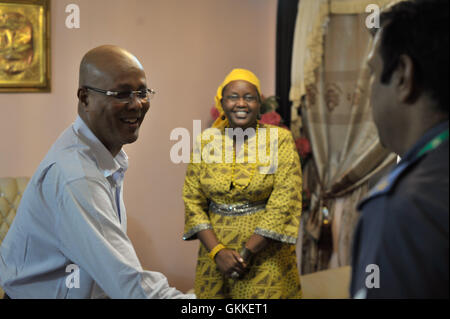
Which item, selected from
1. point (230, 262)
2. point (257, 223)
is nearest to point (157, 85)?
point (257, 223)

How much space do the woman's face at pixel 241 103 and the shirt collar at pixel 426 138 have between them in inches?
78.3

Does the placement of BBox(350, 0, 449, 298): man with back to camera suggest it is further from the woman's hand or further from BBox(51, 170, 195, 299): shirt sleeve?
the woman's hand

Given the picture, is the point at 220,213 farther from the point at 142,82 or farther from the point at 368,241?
the point at 368,241

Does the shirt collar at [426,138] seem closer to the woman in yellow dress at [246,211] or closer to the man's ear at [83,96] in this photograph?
the man's ear at [83,96]

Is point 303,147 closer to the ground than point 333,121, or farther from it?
closer to the ground

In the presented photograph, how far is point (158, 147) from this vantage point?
154 inches

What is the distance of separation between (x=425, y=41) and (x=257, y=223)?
1.98 meters

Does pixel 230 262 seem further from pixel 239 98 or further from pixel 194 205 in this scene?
pixel 239 98

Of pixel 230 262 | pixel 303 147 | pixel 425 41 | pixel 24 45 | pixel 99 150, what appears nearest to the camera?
pixel 425 41

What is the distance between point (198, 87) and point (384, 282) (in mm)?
3359

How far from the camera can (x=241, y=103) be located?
9.59 ft

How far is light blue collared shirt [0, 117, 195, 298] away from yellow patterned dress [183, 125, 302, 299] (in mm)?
1389

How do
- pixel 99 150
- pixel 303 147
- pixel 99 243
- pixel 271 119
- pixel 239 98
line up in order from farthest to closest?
1. pixel 303 147
2. pixel 271 119
3. pixel 239 98
4. pixel 99 150
5. pixel 99 243
